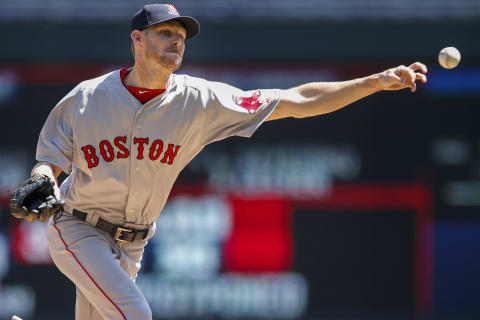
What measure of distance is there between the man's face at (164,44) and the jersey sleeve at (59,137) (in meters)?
0.36

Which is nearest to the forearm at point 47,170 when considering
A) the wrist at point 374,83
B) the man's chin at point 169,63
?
the man's chin at point 169,63

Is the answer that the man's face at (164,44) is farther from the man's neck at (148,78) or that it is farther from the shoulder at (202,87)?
the shoulder at (202,87)

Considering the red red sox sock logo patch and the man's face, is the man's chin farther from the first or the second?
the red red sox sock logo patch

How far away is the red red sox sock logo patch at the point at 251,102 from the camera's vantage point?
4008 mm

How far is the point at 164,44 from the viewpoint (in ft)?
12.6

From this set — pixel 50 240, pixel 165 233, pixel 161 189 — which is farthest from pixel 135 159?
pixel 165 233

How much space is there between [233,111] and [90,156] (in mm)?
632

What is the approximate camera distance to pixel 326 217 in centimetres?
767

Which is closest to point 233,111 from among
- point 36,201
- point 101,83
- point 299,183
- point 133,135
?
point 133,135

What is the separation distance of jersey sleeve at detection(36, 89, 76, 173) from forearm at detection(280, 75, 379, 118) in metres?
0.90

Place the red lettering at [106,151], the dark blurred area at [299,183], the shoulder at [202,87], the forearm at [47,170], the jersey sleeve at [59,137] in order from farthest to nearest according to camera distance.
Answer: the dark blurred area at [299,183] → the shoulder at [202,87] → the red lettering at [106,151] → the jersey sleeve at [59,137] → the forearm at [47,170]

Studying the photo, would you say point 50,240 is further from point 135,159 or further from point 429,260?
point 429,260

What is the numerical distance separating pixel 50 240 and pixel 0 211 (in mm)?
4094

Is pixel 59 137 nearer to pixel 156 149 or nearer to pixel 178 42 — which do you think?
pixel 156 149
